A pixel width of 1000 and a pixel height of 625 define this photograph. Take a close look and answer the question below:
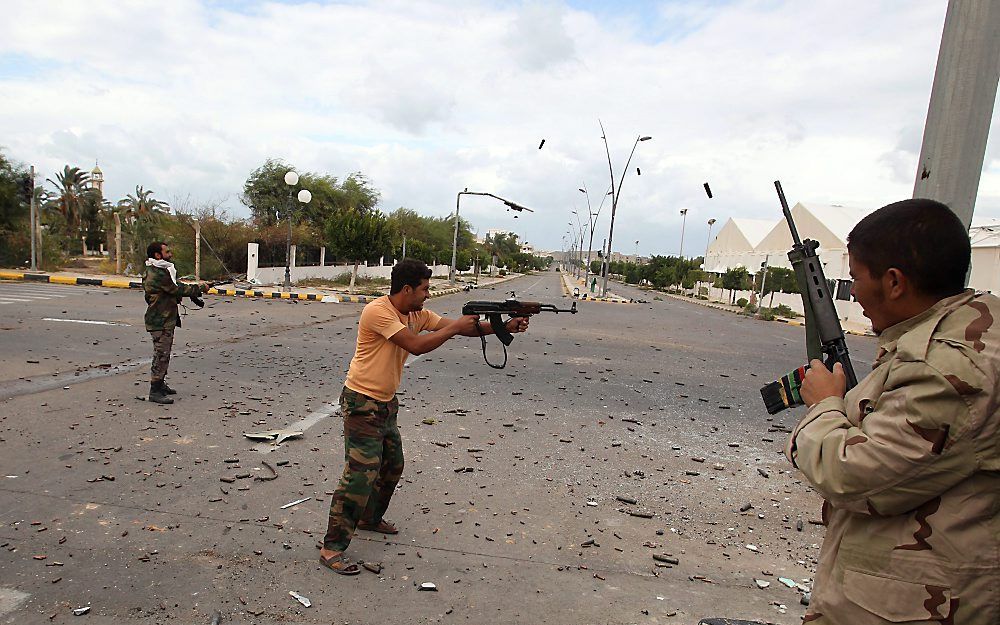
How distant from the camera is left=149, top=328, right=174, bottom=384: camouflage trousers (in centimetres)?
660

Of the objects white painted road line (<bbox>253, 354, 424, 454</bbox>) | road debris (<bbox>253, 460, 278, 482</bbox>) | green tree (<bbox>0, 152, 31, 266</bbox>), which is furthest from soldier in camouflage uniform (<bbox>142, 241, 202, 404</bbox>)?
green tree (<bbox>0, 152, 31, 266</bbox>)

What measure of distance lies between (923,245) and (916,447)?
1.66 ft

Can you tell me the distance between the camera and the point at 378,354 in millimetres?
3545

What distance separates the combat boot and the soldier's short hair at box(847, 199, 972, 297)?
6871 millimetres

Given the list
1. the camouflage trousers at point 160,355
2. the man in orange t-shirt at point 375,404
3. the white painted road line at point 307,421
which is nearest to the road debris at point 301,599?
the man in orange t-shirt at point 375,404

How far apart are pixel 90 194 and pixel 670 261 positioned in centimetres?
4815

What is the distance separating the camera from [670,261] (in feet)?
189

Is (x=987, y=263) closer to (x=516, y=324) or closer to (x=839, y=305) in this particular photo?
(x=839, y=305)

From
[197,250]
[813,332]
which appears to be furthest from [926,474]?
[197,250]

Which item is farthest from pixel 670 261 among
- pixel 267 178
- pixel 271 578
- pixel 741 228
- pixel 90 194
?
pixel 271 578

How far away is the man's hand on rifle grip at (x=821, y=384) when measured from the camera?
1685 millimetres

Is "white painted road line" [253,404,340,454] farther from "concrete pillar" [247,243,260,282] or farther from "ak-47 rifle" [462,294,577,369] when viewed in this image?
"concrete pillar" [247,243,260,282]

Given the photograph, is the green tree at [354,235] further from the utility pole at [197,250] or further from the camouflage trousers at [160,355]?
the camouflage trousers at [160,355]

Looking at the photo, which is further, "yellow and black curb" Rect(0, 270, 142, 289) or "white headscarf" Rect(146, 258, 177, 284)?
"yellow and black curb" Rect(0, 270, 142, 289)
